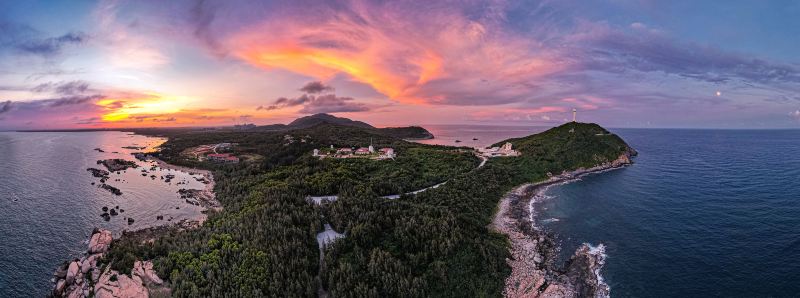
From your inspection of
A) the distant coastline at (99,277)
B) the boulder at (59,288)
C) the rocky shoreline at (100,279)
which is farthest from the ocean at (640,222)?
the rocky shoreline at (100,279)

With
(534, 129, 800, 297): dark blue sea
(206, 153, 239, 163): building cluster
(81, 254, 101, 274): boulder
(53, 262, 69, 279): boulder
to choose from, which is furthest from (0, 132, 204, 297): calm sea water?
(534, 129, 800, 297): dark blue sea

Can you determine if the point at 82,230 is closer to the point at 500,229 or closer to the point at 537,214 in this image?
the point at 500,229

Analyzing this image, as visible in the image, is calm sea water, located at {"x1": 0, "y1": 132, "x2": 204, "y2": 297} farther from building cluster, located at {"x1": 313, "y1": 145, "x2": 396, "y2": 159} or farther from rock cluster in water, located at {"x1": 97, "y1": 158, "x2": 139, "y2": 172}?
building cluster, located at {"x1": 313, "y1": 145, "x2": 396, "y2": 159}

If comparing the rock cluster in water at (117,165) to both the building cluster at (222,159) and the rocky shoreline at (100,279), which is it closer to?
the building cluster at (222,159)

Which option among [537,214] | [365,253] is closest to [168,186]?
[365,253]

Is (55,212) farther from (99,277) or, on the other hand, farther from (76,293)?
(76,293)

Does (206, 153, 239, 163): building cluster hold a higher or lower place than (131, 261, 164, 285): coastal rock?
higher

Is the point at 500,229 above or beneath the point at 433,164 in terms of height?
beneath
